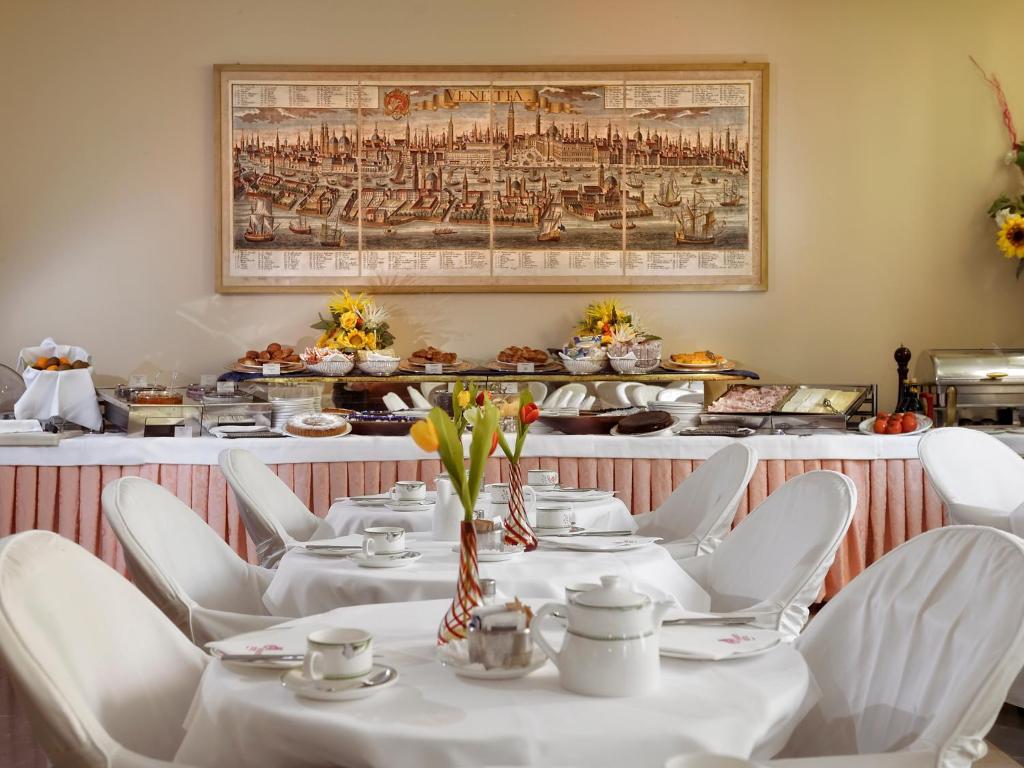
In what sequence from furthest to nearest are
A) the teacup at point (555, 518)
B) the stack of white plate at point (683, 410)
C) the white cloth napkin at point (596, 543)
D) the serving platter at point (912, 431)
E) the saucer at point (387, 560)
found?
the stack of white plate at point (683, 410) → the serving platter at point (912, 431) → the teacup at point (555, 518) → the white cloth napkin at point (596, 543) → the saucer at point (387, 560)

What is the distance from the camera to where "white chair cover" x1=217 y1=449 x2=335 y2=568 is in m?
3.24

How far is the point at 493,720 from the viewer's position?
3.97 ft

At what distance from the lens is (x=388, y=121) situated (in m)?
5.58

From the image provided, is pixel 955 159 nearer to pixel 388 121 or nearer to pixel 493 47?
pixel 493 47

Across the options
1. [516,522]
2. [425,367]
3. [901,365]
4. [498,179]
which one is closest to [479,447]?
[516,522]

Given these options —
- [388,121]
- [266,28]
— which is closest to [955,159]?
[388,121]

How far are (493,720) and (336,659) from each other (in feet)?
0.74

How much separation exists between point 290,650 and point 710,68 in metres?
4.80

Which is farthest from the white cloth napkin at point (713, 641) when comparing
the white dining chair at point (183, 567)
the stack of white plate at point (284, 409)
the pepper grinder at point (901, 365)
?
the pepper grinder at point (901, 365)

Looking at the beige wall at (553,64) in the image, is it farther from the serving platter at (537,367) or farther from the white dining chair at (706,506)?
the white dining chair at (706,506)

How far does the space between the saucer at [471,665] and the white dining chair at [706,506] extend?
5.45 ft

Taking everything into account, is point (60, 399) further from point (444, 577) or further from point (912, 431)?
point (912, 431)

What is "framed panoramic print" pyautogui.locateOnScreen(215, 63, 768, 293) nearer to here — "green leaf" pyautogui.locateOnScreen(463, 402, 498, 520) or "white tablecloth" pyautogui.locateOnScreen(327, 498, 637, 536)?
"white tablecloth" pyautogui.locateOnScreen(327, 498, 637, 536)

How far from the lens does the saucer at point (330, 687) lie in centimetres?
126
